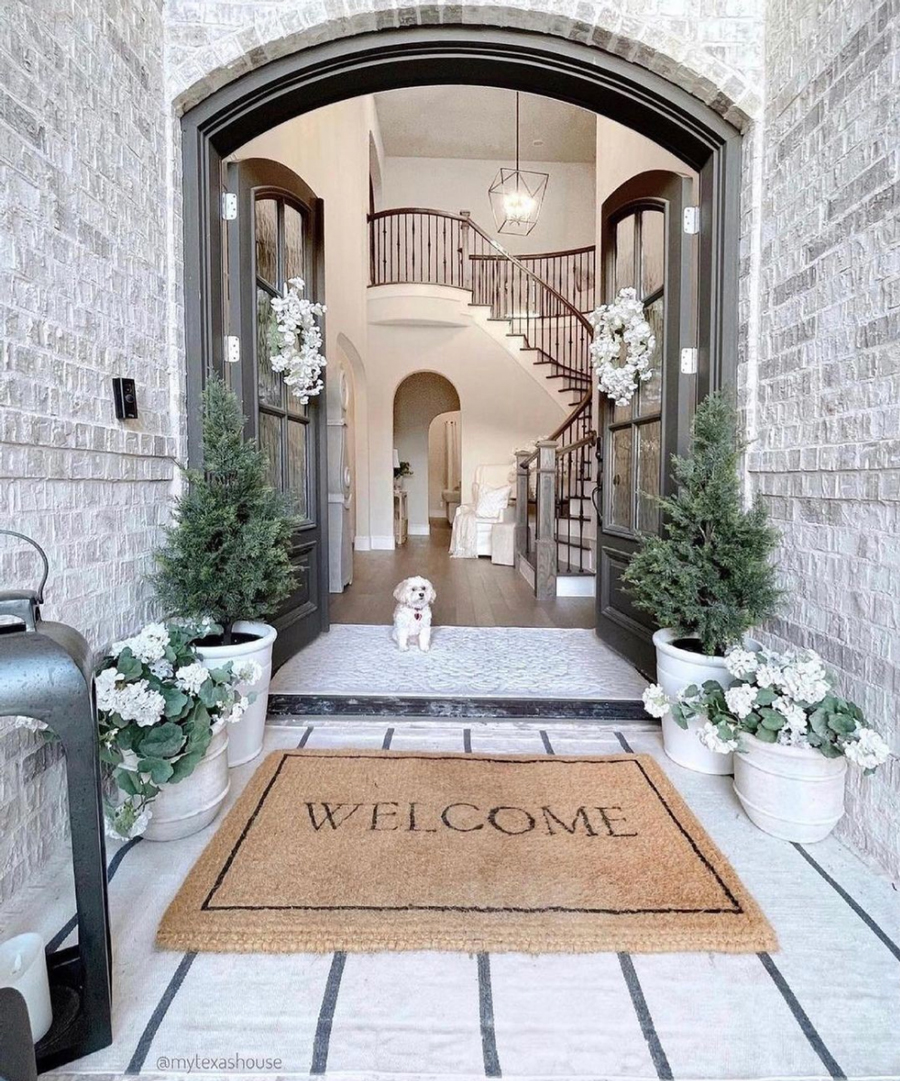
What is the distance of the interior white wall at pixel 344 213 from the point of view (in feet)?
13.4

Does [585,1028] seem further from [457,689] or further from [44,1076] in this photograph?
[457,689]

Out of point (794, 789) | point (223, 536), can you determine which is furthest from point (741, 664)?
point (223, 536)

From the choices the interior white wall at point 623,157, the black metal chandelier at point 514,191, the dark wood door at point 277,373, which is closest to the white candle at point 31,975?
the dark wood door at point 277,373

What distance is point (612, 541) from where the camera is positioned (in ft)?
10.5

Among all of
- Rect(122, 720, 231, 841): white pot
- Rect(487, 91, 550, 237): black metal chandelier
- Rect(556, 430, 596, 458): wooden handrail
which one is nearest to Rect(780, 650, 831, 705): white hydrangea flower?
Rect(122, 720, 231, 841): white pot

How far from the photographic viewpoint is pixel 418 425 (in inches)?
477

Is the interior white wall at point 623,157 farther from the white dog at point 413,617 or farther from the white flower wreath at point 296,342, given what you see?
the white dog at point 413,617

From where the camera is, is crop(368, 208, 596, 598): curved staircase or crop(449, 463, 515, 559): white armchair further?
crop(368, 208, 596, 598): curved staircase

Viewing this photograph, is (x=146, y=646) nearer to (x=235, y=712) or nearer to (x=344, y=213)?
(x=235, y=712)

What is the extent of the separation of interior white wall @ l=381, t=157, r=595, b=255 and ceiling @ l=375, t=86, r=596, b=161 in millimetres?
132

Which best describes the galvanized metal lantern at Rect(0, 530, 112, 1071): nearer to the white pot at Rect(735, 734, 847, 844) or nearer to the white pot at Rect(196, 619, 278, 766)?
the white pot at Rect(196, 619, 278, 766)

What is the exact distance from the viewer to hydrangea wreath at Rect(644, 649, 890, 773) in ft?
4.91

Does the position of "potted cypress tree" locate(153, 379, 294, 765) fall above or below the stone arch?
below

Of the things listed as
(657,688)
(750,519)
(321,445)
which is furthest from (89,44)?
(657,688)
